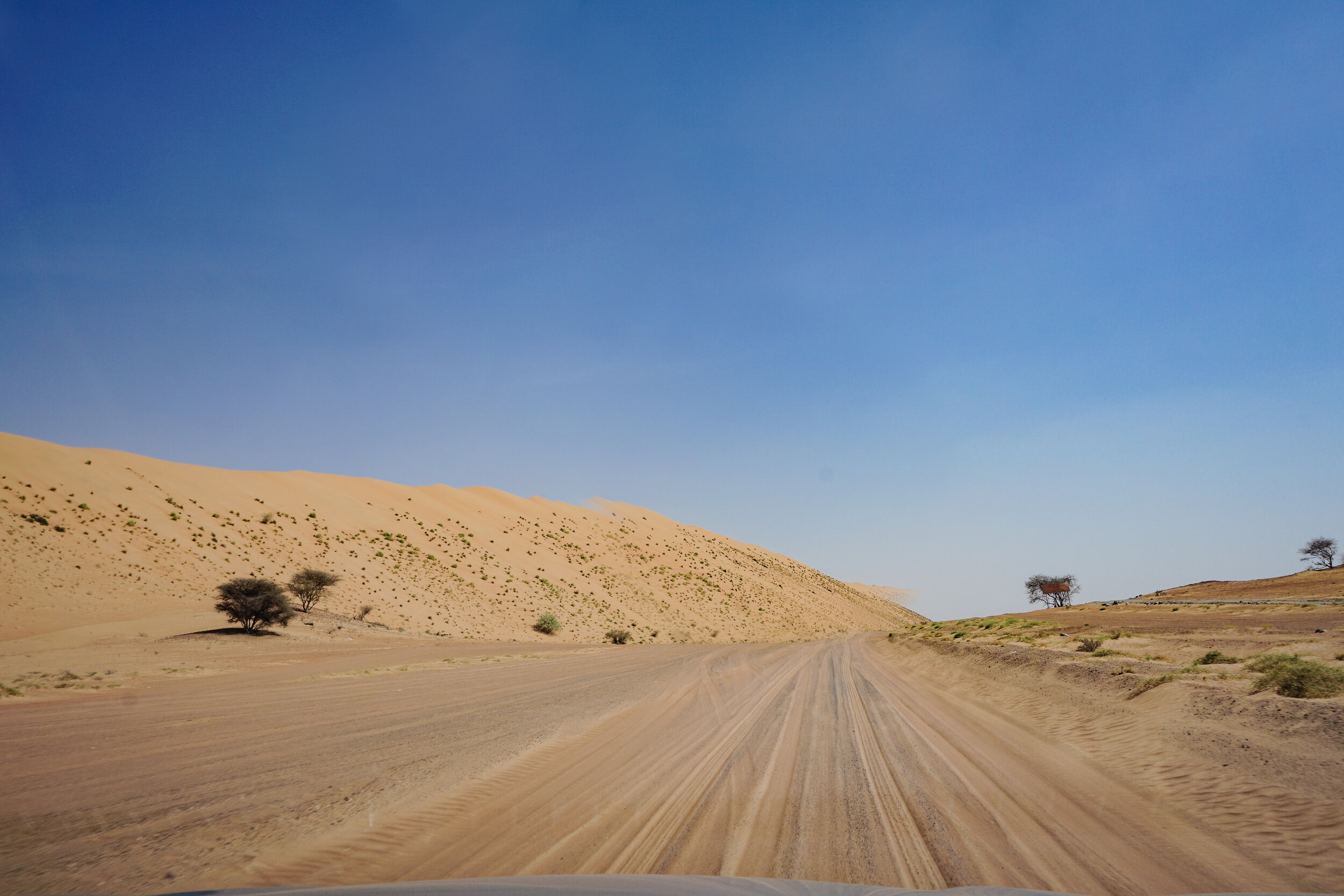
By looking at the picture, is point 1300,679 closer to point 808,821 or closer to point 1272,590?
point 808,821

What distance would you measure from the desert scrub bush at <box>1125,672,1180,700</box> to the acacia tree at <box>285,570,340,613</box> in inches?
1365

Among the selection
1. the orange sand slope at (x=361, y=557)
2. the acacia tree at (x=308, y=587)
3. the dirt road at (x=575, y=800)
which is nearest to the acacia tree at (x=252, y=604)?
the orange sand slope at (x=361, y=557)

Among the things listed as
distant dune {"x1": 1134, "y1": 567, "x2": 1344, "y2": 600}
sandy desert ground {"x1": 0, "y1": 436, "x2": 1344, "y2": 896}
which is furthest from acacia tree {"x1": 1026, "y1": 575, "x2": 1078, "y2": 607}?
sandy desert ground {"x1": 0, "y1": 436, "x2": 1344, "y2": 896}

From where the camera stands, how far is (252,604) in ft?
82.6

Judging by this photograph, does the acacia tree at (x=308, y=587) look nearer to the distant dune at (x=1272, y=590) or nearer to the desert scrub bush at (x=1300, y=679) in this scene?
the desert scrub bush at (x=1300, y=679)

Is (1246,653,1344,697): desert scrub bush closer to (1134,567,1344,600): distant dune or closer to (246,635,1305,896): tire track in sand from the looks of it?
(246,635,1305,896): tire track in sand

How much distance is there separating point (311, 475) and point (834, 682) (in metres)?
60.5

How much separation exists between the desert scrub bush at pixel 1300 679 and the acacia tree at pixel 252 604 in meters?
31.3

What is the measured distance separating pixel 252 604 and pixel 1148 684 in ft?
98.6

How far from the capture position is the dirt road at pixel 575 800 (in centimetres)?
424

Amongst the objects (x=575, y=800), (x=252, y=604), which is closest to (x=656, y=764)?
(x=575, y=800)

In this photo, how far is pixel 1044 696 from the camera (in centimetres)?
1184

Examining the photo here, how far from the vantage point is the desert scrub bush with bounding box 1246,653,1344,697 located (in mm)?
8555

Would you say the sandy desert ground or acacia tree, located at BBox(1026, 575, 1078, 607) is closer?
the sandy desert ground
